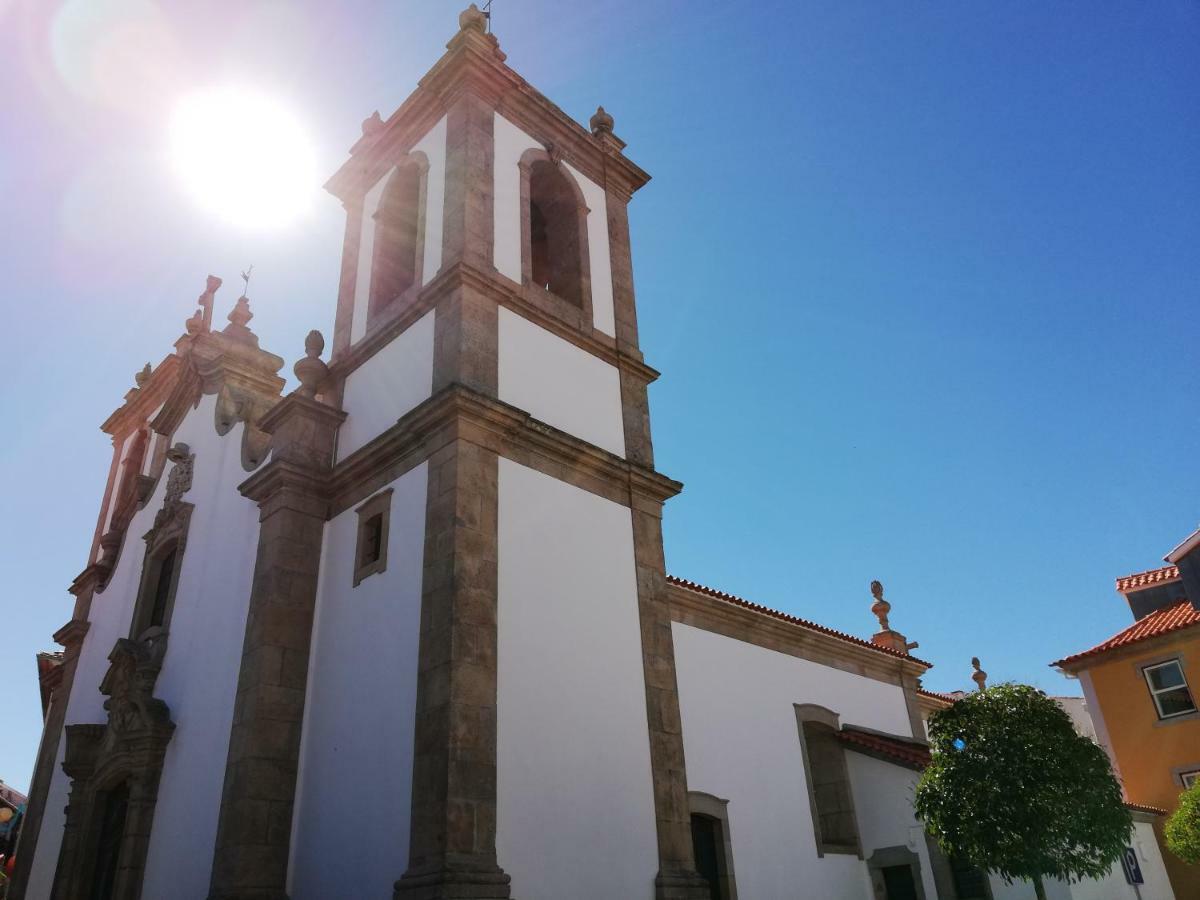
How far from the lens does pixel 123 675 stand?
38.7ft

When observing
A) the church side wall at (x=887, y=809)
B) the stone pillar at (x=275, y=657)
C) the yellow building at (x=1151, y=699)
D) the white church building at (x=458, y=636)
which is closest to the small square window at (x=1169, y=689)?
the yellow building at (x=1151, y=699)

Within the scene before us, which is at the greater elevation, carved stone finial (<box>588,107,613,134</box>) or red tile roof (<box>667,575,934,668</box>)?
carved stone finial (<box>588,107,613,134</box>)

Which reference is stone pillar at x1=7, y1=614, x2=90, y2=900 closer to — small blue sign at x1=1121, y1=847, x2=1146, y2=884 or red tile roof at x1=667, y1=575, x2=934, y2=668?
red tile roof at x1=667, y1=575, x2=934, y2=668

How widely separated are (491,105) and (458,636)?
7513 mm

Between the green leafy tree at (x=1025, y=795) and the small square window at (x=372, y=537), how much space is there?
6.79 m

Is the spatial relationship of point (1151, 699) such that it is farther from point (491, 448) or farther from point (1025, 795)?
point (491, 448)

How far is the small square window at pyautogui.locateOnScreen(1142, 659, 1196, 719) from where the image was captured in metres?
18.9

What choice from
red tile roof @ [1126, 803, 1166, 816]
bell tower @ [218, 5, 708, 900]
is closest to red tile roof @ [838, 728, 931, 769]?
bell tower @ [218, 5, 708, 900]

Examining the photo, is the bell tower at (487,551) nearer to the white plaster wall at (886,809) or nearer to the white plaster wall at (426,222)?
the white plaster wall at (426,222)

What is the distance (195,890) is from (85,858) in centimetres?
330

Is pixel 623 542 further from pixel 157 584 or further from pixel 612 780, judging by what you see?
pixel 157 584

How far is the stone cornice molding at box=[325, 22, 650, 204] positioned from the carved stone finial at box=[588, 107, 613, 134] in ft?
0.87

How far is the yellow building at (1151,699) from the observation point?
18719 millimetres

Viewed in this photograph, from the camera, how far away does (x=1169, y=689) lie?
19.3m
